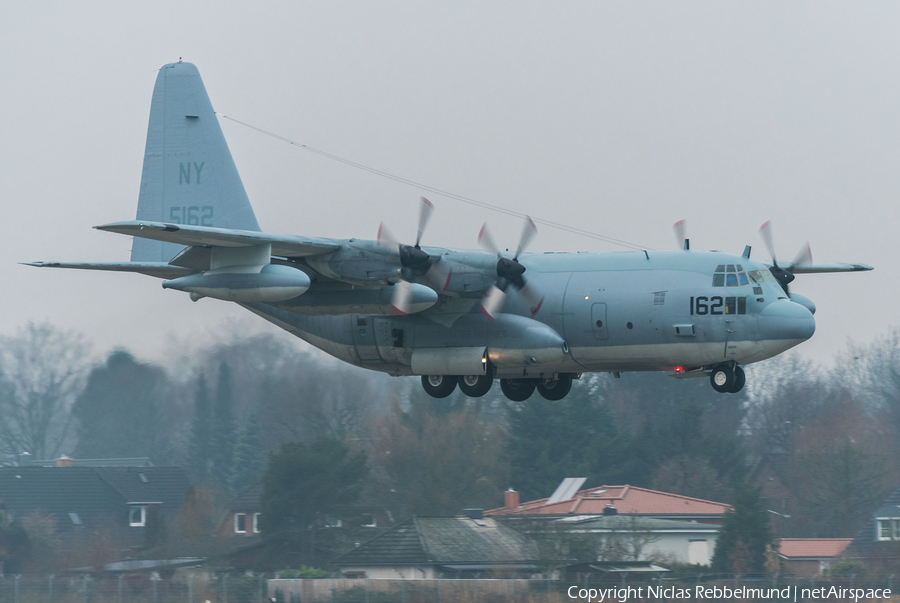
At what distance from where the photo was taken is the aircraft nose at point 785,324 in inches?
857

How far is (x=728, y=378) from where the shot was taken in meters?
22.7

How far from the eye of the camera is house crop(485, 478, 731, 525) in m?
34.6

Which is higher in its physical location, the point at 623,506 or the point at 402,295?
the point at 402,295

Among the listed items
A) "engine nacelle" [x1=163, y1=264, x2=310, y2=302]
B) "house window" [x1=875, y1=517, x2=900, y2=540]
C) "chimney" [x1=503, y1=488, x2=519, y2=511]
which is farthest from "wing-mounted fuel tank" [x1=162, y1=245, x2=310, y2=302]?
"house window" [x1=875, y1=517, x2=900, y2=540]

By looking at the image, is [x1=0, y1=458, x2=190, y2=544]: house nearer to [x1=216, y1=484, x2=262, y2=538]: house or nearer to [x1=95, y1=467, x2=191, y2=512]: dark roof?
[x1=95, y1=467, x2=191, y2=512]: dark roof

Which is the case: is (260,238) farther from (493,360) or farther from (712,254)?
(712,254)

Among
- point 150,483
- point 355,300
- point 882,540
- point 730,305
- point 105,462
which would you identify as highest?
point 355,300

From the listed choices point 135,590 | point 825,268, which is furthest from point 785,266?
point 135,590

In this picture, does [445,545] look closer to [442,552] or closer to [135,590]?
[442,552]

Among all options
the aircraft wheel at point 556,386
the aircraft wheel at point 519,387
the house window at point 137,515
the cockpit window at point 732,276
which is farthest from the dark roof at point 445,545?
the cockpit window at point 732,276

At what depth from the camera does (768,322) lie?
2188 centimetres

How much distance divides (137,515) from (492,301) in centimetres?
1713

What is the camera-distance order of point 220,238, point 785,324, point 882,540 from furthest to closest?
point 882,540, point 785,324, point 220,238

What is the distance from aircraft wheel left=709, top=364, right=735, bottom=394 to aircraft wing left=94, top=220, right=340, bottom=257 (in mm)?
8012
